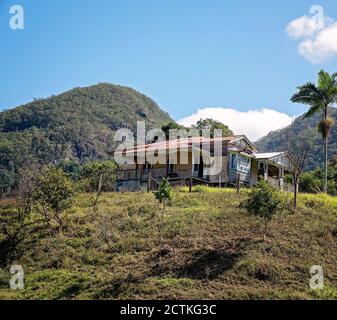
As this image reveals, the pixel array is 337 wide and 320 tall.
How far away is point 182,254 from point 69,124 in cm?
8216

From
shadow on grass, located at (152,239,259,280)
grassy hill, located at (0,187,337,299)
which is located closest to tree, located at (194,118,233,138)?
grassy hill, located at (0,187,337,299)

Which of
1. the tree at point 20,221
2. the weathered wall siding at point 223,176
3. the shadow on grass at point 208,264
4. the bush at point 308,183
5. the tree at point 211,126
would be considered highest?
the tree at point 211,126

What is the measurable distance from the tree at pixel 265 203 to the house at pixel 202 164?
13.2 metres

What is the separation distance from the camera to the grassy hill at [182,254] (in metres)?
20.6

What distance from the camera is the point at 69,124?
102562 mm

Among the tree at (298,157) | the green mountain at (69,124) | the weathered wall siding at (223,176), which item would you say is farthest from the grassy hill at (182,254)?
the green mountain at (69,124)

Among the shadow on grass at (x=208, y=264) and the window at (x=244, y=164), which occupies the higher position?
the window at (x=244, y=164)

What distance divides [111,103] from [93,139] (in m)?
23.5

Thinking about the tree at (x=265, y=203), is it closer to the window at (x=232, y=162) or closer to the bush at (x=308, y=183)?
the window at (x=232, y=162)

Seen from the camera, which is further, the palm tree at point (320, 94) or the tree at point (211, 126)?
the tree at point (211, 126)

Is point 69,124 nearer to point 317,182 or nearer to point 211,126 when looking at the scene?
point 211,126

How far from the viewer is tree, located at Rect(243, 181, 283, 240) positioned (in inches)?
965
